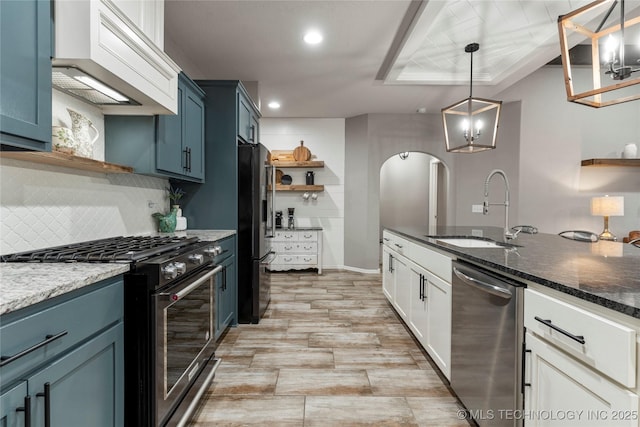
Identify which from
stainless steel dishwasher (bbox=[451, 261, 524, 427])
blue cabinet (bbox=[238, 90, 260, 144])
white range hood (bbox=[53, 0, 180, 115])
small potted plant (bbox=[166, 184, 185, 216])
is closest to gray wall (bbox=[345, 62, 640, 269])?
blue cabinet (bbox=[238, 90, 260, 144])

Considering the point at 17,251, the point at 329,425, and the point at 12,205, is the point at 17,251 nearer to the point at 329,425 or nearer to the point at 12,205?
the point at 12,205

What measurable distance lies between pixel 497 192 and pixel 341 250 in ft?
8.95

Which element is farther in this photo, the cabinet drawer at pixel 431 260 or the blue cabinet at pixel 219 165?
the blue cabinet at pixel 219 165

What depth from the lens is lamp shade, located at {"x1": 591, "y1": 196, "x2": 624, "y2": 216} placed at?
13.8 feet

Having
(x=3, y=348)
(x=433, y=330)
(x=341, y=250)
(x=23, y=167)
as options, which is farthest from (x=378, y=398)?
(x=341, y=250)

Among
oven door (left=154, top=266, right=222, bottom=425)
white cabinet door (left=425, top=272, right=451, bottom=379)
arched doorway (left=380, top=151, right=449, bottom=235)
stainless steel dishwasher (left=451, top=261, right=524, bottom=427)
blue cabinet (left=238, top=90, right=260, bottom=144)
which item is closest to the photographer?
stainless steel dishwasher (left=451, top=261, right=524, bottom=427)

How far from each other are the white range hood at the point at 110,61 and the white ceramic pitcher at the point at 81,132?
13cm

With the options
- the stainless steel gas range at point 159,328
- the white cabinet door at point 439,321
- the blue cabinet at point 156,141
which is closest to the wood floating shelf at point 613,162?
the white cabinet door at point 439,321

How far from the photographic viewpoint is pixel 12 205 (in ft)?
4.99

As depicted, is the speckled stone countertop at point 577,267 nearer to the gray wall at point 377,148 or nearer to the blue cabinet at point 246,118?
the blue cabinet at point 246,118

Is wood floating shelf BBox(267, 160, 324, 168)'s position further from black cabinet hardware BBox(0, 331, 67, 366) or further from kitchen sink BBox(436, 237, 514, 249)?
black cabinet hardware BBox(0, 331, 67, 366)

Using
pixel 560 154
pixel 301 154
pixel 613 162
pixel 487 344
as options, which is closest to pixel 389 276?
pixel 487 344

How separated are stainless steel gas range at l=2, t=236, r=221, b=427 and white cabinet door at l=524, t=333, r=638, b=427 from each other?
150 cm

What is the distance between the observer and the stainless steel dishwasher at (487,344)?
1.28 m
